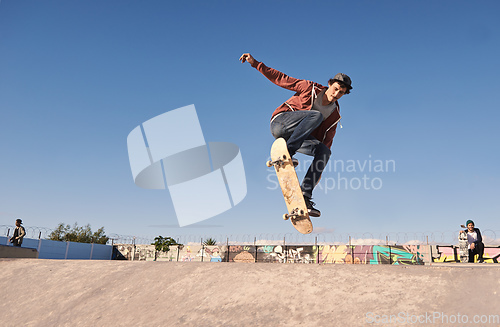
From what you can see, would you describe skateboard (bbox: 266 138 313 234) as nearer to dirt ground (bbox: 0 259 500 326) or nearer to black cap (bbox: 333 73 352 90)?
dirt ground (bbox: 0 259 500 326)

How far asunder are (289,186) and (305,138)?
30.0 inches

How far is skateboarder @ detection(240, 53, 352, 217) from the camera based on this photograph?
15.4 feet

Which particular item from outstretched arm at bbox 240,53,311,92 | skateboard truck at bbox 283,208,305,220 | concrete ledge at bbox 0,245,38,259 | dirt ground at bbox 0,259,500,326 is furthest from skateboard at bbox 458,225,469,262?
concrete ledge at bbox 0,245,38,259

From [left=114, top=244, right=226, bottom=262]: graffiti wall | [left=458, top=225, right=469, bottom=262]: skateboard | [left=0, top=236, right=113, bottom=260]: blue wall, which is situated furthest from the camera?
[left=114, top=244, right=226, bottom=262]: graffiti wall

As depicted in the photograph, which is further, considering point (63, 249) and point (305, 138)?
point (63, 249)

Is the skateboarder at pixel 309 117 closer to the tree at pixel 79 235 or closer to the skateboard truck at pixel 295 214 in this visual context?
the skateboard truck at pixel 295 214

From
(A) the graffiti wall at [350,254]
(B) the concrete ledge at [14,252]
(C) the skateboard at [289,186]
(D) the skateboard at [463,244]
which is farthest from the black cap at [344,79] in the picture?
(A) the graffiti wall at [350,254]

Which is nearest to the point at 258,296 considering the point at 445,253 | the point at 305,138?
the point at 305,138

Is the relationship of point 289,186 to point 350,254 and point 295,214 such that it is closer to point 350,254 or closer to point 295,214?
point 295,214

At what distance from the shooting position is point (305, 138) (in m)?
4.82

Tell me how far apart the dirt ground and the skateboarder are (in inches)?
55.0

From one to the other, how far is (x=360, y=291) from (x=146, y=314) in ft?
7.93

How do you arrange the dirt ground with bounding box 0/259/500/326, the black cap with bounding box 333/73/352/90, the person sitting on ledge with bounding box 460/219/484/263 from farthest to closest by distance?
the person sitting on ledge with bounding box 460/219/484/263 → the black cap with bounding box 333/73/352/90 → the dirt ground with bounding box 0/259/500/326

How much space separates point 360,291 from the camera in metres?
3.39
